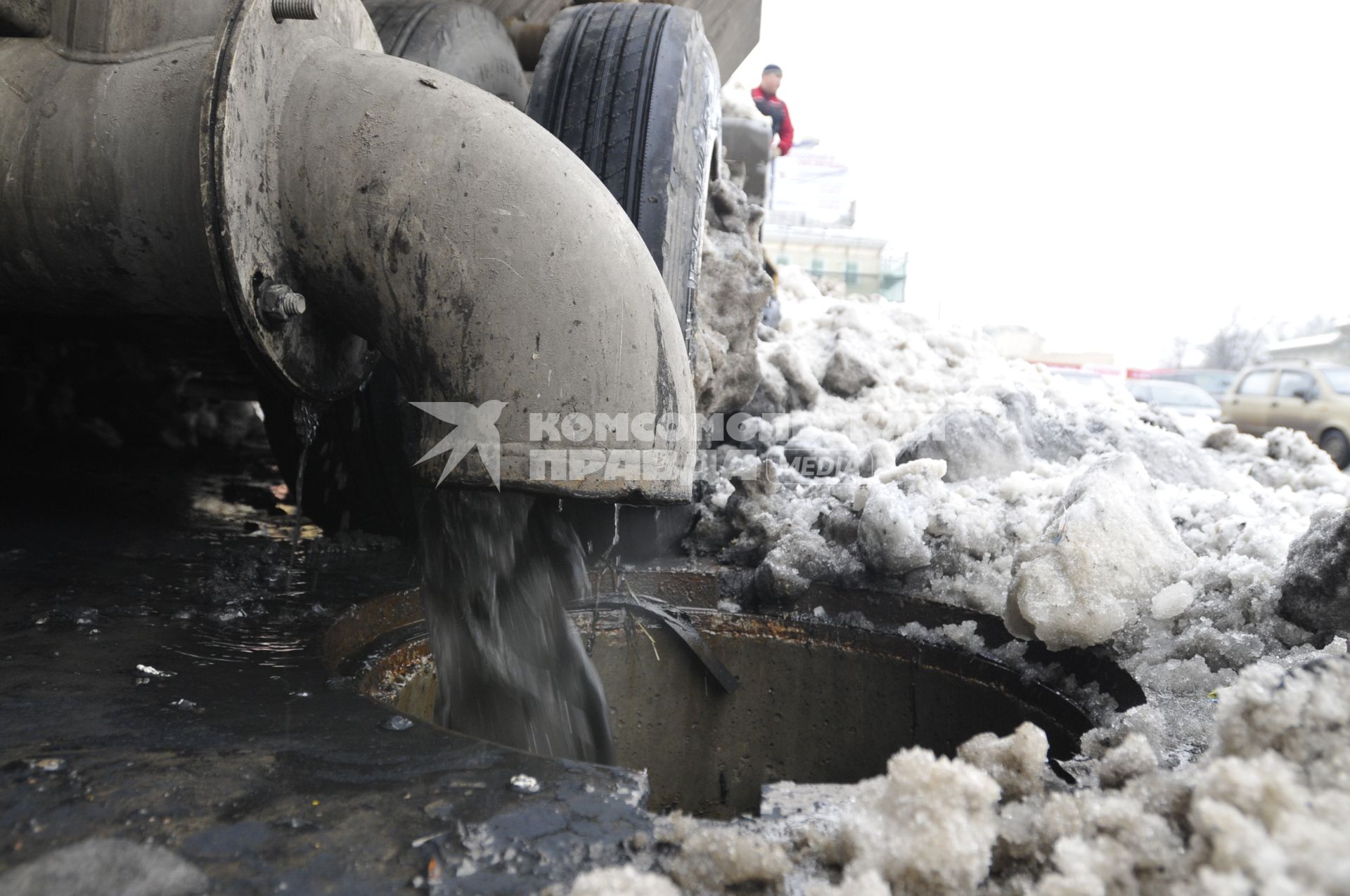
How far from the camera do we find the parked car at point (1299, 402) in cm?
1065

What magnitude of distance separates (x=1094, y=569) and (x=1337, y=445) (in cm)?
1096

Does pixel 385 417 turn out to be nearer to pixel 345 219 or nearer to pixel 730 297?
pixel 345 219

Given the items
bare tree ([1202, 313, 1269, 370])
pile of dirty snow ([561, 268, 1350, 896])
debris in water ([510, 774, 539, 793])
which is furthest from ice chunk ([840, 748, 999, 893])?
bare tree ([1202, 313, 1269, 370])

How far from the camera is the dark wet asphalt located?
44.8 inches

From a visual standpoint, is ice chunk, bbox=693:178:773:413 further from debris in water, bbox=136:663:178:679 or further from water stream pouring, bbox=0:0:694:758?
debris in water, bbox=136:663:178:679

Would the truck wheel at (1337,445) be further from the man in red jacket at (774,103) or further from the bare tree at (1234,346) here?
the bare tree at (1234,346)

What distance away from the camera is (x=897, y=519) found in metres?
2.75

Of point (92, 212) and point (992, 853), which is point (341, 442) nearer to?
point (92, 212)

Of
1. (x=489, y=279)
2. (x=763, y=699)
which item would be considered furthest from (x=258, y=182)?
(x=763, y=699)

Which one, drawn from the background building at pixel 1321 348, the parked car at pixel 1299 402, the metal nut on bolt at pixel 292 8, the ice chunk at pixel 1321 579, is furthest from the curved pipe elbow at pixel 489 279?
the background building at pixel 1321 348

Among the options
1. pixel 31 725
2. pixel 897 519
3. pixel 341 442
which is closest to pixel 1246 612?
pixel 897 519

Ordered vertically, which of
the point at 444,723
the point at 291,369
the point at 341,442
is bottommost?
the point at 444,723

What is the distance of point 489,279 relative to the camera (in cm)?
171

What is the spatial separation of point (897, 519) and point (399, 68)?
72.5 inches
